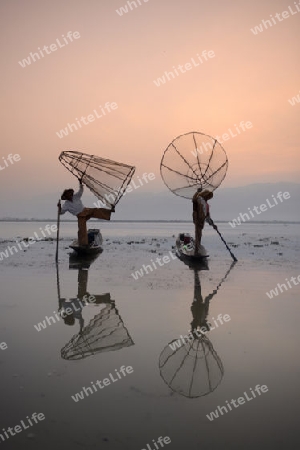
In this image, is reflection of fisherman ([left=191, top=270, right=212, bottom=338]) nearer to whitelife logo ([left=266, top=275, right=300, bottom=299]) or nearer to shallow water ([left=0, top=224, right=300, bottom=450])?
shallow water ([left=0, top=224, right=300, bottom=450])

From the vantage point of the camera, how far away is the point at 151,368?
5.11m

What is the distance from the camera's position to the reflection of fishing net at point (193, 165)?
739 inches

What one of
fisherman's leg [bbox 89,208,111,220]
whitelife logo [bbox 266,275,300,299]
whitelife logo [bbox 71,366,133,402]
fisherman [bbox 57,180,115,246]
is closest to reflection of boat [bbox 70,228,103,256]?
fisherman [bbox 57,180,115,246]

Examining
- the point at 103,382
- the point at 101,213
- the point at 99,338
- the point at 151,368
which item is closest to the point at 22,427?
the point at 103,382

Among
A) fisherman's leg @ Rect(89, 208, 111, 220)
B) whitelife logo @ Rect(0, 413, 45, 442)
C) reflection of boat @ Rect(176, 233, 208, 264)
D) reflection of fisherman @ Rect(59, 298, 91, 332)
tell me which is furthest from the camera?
fisherman's leg @ Rect(89, 208, 111, 220)

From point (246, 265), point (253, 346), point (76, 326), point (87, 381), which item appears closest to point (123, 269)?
point (246, 265)

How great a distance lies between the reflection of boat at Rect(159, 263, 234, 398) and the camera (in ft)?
15.0

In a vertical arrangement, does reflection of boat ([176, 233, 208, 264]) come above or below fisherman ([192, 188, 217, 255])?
below

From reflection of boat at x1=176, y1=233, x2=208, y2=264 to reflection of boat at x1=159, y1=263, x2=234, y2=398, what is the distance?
32.5 feet

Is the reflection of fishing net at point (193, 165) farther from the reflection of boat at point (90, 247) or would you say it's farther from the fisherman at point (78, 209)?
the reflection of boat at point (90, 247)

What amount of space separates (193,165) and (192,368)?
15.0 meters

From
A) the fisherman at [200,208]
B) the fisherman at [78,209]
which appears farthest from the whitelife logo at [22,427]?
the fisherman at [78,209]

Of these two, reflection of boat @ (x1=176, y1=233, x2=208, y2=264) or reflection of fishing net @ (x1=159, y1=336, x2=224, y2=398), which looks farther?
reflection of boat @ (x1=176, y1=233, x2=208, y2=264)

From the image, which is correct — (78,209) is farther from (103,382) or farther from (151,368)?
(103,382)
